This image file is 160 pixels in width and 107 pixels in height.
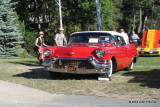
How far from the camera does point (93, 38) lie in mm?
11141

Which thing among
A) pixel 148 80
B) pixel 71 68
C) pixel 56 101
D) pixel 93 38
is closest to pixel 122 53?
pixel 93 38

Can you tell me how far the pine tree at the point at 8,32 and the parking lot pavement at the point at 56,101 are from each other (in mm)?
16451

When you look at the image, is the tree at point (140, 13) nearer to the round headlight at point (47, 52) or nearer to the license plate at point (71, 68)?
the round headlight at point (47, 52)

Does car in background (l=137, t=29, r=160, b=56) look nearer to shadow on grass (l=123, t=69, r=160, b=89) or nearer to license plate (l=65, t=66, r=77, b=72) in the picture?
shadow on grass (l=123, t=69, r=160, b=89)

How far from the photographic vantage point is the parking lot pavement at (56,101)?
6.76m

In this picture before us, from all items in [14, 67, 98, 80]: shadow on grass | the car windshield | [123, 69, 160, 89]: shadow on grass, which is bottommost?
[14, 67, 98, 80]: shadow on grass

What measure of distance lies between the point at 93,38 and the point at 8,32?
1454cm

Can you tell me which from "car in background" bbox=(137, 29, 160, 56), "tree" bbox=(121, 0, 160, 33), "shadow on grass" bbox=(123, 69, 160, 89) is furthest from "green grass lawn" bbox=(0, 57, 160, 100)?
"tree" bbox=(121, 0, 160, 33)

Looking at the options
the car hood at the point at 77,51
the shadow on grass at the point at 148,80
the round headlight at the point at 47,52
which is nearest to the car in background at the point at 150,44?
the shadow on grass at the point at 148,80

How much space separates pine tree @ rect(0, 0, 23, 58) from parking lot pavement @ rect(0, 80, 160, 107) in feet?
54.0

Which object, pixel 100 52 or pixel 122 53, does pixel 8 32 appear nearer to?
pixel 122 53

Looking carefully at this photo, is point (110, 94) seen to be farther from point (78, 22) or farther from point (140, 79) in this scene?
point (78, 22)

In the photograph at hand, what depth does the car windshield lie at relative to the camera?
11055mm

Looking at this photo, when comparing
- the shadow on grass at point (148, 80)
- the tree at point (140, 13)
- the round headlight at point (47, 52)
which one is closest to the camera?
the shadow on grass at point (148, 80)
